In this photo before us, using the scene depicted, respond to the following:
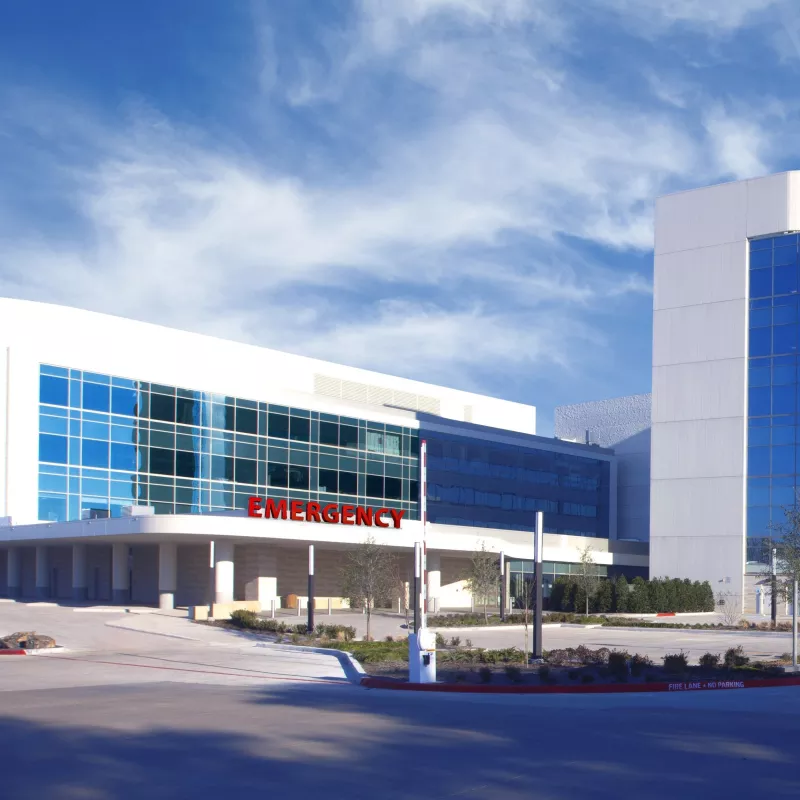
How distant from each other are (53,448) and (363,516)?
15.0 m

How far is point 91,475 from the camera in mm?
55406

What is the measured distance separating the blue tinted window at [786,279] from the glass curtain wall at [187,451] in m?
22.8

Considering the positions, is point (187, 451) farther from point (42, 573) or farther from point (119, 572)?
point (42, 573)

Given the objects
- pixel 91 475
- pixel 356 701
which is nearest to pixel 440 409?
pixel 91 475

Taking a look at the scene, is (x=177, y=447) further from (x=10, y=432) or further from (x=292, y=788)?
(x=292, y=788)

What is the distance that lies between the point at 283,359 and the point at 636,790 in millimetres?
60948

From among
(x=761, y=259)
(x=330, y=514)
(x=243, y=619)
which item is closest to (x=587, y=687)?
(x=243, y=619)

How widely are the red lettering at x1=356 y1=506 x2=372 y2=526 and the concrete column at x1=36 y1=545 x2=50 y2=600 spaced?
16140 mm

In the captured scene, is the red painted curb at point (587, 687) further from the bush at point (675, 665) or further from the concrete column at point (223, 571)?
the concrete column at point (223, 571)

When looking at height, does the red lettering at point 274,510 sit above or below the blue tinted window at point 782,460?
below

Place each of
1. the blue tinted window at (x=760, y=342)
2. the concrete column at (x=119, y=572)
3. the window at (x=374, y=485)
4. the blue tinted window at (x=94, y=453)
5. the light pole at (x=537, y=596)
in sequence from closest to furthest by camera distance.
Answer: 1. the light pole at (x=537, y=596)
2. the concrete column at (x=119, y=572)
3. the blue tinted window at (x=94, y=453)
4. the blue tinted window at (x=760, y=342)
5. the window at (x=374, y=485)

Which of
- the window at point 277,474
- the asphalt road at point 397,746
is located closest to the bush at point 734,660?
the asphalt road at point 397,746

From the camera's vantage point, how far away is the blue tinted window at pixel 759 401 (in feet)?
200

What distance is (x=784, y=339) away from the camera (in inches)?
2379
